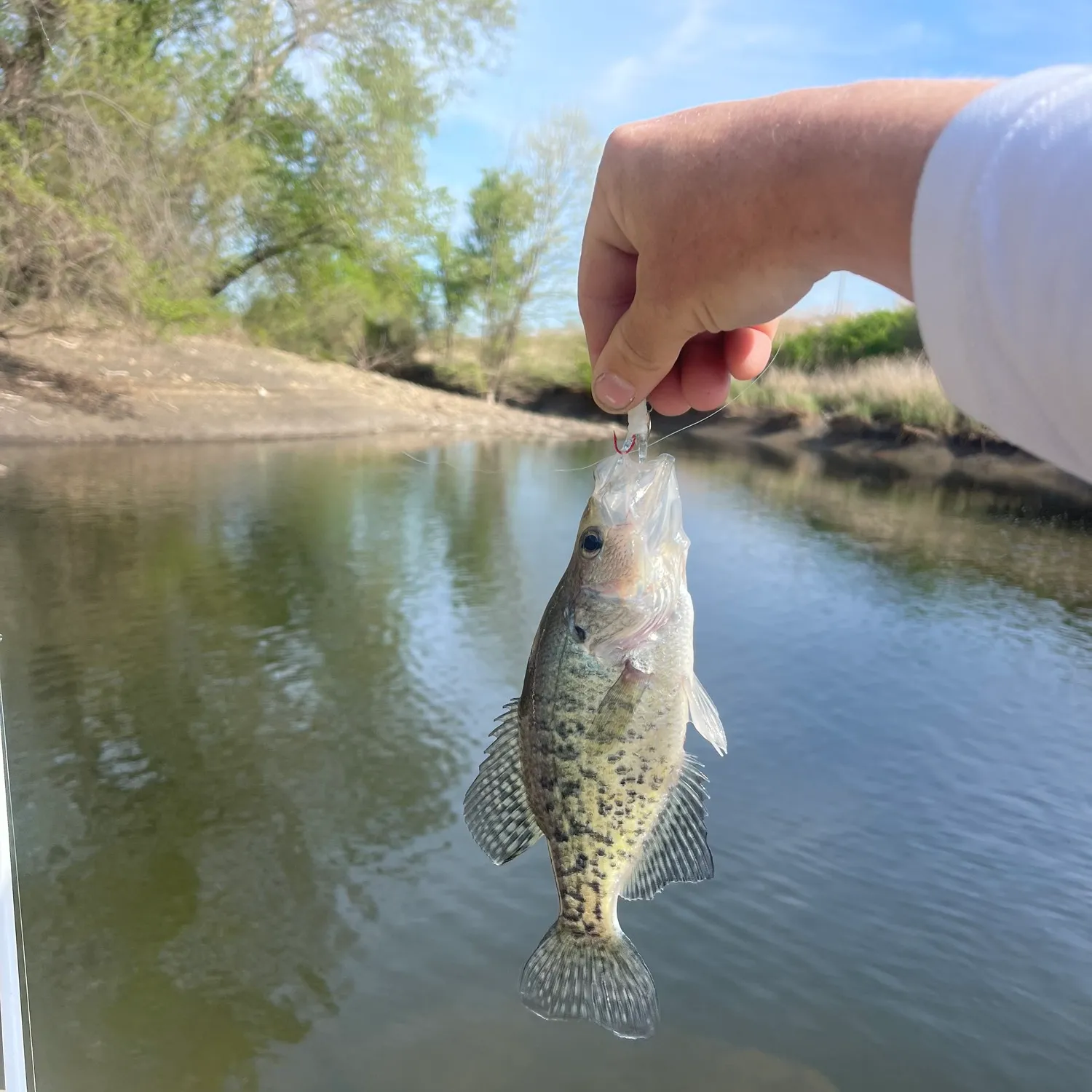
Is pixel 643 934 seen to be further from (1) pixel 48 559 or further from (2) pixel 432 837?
(1) pixel 48 559

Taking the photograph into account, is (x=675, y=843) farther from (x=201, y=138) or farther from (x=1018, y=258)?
(x=201, y=138)

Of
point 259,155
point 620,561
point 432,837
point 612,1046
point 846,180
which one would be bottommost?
point 612,1046

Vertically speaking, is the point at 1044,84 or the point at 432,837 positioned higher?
the point at 1044,84

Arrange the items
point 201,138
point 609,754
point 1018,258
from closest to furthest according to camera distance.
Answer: point 1018,258 < point 609,754 < point 201,138

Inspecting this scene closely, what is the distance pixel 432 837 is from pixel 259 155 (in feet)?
57.3

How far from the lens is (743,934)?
4699mm

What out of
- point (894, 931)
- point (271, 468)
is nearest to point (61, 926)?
point (894, 931)

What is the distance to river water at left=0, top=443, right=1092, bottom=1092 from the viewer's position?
13.4 feet

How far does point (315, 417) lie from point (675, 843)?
21.4m

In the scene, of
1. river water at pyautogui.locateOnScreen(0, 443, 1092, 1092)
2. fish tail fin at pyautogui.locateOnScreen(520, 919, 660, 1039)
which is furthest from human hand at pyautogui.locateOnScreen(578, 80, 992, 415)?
river water at pyautogui.locateOnScreen(0, 443, 1092, 1092)

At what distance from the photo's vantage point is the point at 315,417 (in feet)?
72.9

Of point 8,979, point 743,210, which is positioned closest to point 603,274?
point 743,210

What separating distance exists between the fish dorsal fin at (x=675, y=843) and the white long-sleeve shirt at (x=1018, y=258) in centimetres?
107

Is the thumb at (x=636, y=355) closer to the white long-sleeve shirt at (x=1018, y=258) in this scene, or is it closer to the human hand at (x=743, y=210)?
the human hand at (x=743, y=210)
